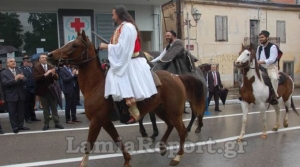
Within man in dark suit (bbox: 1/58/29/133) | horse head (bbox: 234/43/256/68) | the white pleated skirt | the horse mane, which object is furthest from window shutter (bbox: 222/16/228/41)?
the white pleated skirt

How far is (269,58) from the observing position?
761cm

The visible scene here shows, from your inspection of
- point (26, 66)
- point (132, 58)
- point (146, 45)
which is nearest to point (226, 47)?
point (146, 45)

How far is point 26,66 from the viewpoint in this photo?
9867mm

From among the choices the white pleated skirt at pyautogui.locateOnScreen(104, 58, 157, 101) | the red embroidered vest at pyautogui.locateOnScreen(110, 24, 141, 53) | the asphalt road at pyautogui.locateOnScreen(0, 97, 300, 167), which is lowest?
the asphalt road at pyautogui.locateOnScreen(0, 97, 300, 167)

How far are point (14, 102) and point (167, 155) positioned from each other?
15.6ft

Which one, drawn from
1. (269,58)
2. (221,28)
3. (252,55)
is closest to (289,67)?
(221,28)

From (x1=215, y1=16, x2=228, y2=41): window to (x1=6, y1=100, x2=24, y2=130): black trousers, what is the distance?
15.7 m

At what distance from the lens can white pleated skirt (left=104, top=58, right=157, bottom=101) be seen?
4.30 metres

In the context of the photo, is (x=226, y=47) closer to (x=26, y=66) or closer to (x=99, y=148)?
(x=26, y=66)

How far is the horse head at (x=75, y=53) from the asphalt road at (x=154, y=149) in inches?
76.6

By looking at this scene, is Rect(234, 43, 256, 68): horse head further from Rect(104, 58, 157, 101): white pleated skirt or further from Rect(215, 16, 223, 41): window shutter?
Rect(215, 16, 223, 41): window shutter

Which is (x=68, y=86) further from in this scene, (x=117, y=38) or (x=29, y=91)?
(x=117, y=38)

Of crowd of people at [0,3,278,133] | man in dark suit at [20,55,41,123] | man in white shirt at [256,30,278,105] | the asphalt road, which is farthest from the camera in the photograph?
man in dark suit at [20,55,41,123]

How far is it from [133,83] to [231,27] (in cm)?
1863
